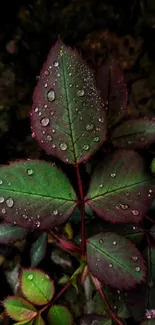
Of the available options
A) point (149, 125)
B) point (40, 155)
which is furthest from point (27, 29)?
point (149, 125)

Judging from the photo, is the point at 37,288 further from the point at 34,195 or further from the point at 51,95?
the point at 51,95

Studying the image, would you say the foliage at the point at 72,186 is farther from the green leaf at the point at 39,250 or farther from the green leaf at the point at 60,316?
the green leaf at the point at 39,250

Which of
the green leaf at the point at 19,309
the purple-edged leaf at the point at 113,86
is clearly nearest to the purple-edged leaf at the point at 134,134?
the purple-edged leaf at the point at 113,86

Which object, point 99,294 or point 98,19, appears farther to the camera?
point 98,19

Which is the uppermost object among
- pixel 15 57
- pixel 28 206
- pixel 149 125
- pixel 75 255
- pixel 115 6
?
pixel 115 6

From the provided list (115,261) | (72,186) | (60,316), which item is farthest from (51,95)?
(60,316)

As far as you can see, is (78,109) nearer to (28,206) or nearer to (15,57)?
(28,206)
